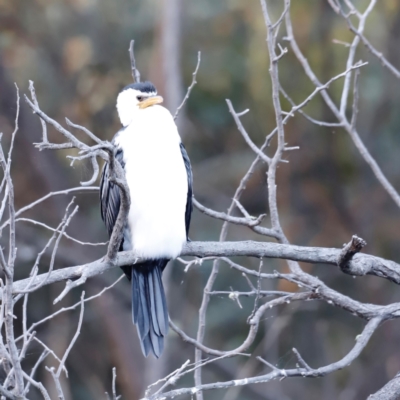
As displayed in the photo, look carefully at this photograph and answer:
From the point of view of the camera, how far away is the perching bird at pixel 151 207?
2.41 m

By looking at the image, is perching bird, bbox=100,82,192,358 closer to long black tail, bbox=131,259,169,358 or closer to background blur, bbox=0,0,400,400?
long black tail, bbox=131,259,169,358

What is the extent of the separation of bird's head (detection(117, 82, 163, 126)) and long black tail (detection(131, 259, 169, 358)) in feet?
1.87

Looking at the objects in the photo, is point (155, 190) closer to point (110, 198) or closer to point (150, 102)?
point (110, 198)

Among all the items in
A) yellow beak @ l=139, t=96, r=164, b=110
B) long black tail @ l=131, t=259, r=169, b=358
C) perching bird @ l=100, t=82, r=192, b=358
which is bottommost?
long black tail @ l=131, t=259, r=169, b=358

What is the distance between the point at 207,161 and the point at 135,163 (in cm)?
297

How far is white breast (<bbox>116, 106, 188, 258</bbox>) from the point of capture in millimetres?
2410

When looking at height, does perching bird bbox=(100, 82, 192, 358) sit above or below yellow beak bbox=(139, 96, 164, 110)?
below

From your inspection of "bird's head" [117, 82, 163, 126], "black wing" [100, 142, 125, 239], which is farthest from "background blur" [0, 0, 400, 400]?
"black wing" [100, 142, 125, 239]

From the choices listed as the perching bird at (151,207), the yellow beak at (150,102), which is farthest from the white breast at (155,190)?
the yellow beak at (150,102)

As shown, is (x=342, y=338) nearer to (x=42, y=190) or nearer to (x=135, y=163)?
(x=42, y=190)

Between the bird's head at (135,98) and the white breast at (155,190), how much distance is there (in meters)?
0.21

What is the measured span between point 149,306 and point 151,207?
34 centimetres

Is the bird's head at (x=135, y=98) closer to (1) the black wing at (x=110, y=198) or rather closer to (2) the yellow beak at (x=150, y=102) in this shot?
(2) the yellow beak at (x=150, y=102)

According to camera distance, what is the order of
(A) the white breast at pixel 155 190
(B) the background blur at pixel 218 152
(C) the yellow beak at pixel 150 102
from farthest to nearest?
(B) the background blur at pixel 218 152 → (C) the yellow beak at pixel 150 102 → (A) the white breast at pixel 155 190
